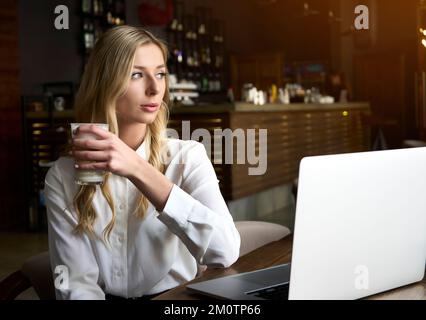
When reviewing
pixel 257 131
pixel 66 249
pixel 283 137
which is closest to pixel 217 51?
pixel 283 137

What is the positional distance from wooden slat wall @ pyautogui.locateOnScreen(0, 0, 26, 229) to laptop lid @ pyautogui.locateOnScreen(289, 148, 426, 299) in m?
5.49

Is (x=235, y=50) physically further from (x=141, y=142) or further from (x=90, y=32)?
(x=141, y=142)

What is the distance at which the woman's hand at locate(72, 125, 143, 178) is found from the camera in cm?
121

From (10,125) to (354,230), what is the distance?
5.70 m

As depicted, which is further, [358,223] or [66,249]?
[66,249]

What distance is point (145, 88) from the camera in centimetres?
156

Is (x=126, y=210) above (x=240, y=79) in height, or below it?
below

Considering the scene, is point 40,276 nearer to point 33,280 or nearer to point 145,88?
point 33,280

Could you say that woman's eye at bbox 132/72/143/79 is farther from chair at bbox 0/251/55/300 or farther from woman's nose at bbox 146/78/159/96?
chair at bbox 0/251/55/300

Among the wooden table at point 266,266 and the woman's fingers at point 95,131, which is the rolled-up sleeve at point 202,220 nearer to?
the wooden table at point 266,266

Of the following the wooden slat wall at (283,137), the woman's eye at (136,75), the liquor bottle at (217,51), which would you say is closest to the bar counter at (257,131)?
the wooden slat wall at (283,137)

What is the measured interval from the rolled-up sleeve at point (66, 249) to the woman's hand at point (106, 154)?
0.32 metres

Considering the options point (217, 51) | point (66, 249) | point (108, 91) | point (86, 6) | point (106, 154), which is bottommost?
point (66, 249)

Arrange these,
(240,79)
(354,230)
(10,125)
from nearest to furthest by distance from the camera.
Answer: (354,230) < (10,125) < (240,79)
